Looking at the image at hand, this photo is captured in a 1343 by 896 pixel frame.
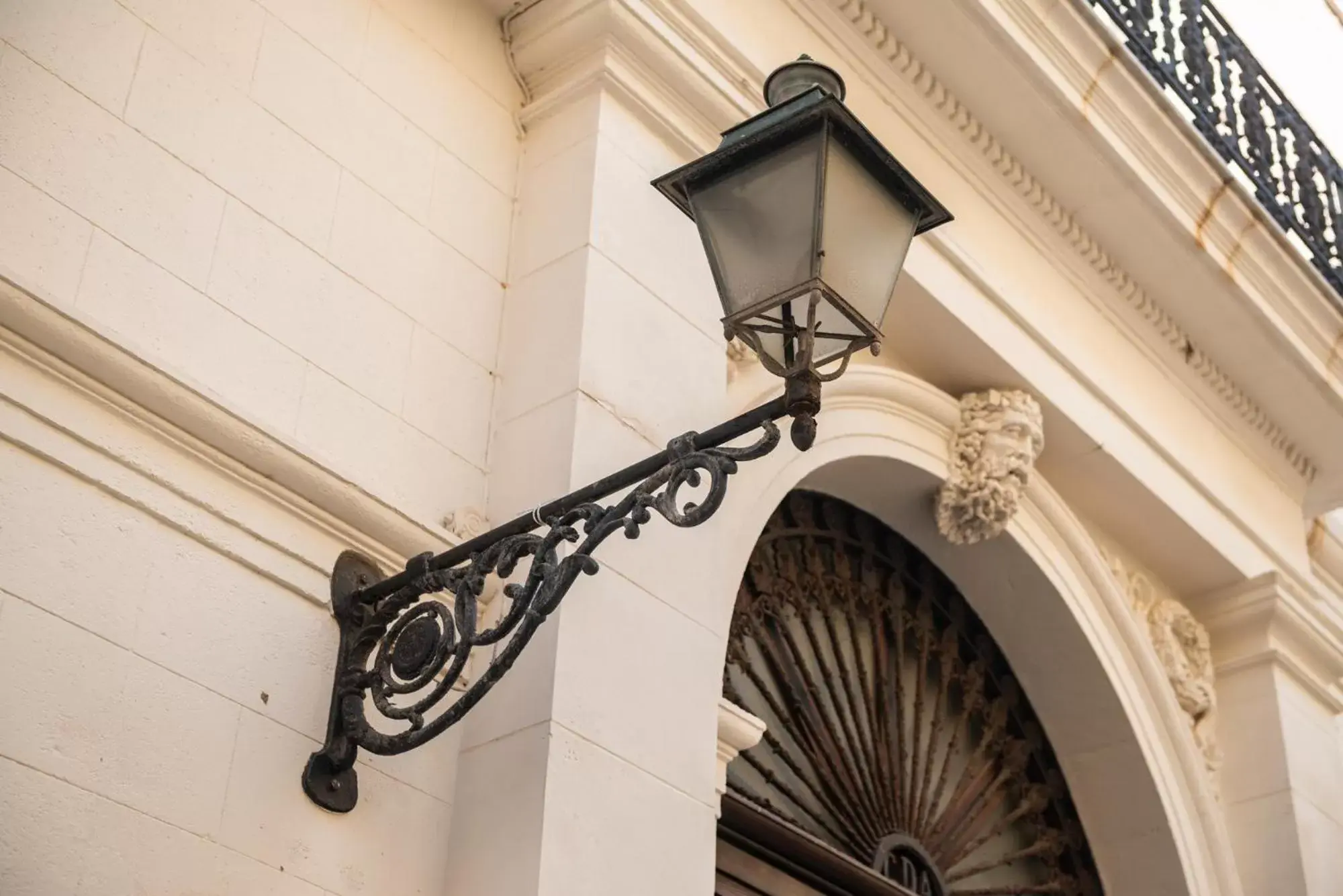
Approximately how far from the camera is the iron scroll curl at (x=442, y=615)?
3297 mm

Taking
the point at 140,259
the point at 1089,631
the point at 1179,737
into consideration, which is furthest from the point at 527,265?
the point at 1179,737

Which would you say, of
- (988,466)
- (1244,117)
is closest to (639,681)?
(988,466)

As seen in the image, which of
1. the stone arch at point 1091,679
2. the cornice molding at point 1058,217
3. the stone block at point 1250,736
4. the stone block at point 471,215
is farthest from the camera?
the stone block at point 1250,736

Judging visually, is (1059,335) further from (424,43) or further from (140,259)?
(140,259)

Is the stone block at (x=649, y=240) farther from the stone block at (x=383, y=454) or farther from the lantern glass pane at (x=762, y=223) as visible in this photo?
the lantern glass pane at (x=762, y=223)

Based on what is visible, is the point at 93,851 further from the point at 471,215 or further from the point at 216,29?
the point at 471,215

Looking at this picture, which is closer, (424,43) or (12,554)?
(12,554)

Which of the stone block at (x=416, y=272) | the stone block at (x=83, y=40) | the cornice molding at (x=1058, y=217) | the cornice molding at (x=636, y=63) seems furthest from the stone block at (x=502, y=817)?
the cornice molding at (x=1058, y=217)

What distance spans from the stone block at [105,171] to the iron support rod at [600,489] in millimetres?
765

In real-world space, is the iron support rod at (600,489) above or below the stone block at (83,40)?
below

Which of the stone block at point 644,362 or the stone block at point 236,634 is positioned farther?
the stone block at point 644,362

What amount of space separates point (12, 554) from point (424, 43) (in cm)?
196

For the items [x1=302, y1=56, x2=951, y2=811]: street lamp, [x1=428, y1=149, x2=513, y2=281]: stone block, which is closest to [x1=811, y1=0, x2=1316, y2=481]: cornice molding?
[x1=428, y1=149, x2=513, y2=281]: stone block

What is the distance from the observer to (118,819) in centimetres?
312
